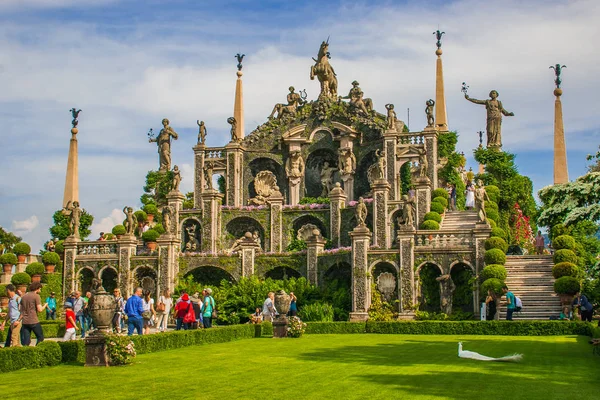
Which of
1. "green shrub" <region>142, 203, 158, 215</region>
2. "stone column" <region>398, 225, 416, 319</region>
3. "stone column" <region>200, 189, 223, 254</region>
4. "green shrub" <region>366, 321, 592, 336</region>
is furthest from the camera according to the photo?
"green shrub" <region>142, 203, 158, 215</region>

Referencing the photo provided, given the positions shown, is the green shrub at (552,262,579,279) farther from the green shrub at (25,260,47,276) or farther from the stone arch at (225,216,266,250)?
the green shrub at (25,260,47,276)

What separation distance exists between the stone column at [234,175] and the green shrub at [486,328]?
22.8 metres

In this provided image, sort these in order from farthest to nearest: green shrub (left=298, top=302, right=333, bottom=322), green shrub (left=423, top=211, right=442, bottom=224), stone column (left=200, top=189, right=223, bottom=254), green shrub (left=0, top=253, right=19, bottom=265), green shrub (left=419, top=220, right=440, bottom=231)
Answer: stone column (left=200, top=189, right=223, bottom=254), green shrub (left=0, top=253, right=19, bottom=265), green shrub (left=423, top=211, right=442, bottom=224), green shrub (left=419, top=220, right=440, bottom=231), green shrub (left=298, top=302, right=333, bottom=322)

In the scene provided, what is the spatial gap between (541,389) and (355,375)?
12.6ft

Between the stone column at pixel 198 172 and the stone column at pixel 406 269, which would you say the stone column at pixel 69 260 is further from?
the stone column at pixel 406 269

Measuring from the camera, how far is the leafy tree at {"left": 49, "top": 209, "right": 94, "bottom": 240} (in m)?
55.5

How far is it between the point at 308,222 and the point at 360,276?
32.2ft

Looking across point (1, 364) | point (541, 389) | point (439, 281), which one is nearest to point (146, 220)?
point (439, 281)

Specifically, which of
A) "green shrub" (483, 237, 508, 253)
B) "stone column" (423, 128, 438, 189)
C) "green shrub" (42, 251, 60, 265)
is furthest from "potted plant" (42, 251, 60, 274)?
"green shrub" (483, 237, 508, 253)

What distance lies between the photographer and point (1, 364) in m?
18.7

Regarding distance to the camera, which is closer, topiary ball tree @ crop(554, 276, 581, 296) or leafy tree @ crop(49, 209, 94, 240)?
topiary ball tree @ crop(554, 276, 581, 296)

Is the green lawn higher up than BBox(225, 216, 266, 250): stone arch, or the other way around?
BBox(225, 216, 266, 250): stone arch

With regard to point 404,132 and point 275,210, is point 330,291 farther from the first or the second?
point 404,132

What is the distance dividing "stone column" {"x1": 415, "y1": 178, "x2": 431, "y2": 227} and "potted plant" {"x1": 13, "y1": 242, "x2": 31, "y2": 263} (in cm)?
2240
